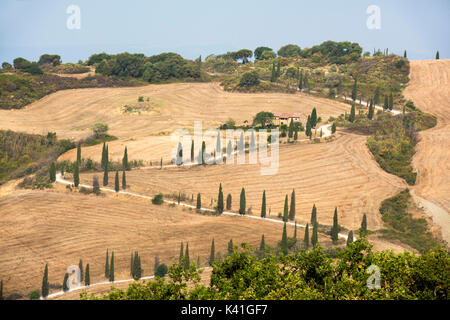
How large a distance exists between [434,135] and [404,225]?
42.1m

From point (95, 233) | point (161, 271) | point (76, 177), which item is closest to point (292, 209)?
point (161, 271)

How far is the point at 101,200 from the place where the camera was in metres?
78.9

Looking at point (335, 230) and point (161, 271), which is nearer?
point (161, 271)

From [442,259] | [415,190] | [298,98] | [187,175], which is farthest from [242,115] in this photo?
[442,259]

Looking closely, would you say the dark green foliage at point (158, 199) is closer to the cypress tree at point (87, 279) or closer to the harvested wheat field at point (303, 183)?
the harvested wheat field at point (303, 183)

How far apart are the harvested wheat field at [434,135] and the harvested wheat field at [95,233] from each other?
24501 mm

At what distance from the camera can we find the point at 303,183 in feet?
292

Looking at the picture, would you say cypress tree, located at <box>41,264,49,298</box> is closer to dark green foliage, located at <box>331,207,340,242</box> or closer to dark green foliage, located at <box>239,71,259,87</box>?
dark green foliage, located at <box>331,207,340,242</box>

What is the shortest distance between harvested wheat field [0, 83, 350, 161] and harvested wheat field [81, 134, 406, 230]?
1372cm

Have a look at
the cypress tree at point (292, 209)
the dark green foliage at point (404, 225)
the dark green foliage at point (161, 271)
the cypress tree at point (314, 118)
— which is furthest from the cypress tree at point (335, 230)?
the cypress tree at point (314, 118)

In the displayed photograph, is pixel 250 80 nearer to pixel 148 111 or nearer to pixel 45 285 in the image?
pixel 148 111

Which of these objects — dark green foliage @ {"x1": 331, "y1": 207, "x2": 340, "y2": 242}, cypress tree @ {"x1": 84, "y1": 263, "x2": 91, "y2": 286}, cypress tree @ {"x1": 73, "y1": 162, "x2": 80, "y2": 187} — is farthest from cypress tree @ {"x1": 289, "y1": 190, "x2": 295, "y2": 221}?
cypress tree @ {"x1": 73, "y1": 162, "x2": 80, "y2": 187}

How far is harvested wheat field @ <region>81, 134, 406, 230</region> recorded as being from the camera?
267 feet

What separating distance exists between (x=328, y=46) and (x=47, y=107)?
4026 inches
